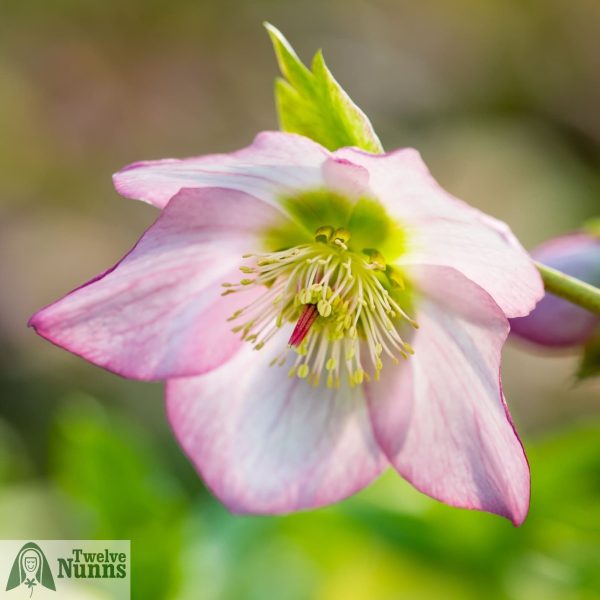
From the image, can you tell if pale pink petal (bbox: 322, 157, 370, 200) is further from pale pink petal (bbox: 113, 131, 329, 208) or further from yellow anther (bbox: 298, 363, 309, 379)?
yellow anther (bbox: 298, 363, 309, 379)

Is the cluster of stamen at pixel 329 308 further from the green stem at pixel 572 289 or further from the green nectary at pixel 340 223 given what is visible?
the green stem at pixel 572 289

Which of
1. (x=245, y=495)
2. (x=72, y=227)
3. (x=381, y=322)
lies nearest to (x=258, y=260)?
(x=381, y=322)

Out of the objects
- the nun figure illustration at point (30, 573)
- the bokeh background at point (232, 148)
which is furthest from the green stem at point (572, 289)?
the nun figure illustration at point (30, 573)

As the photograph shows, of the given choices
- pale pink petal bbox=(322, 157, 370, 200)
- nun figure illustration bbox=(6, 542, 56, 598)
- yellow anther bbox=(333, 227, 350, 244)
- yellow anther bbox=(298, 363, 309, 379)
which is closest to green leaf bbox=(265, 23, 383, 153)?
pale pink petal bbox=(322, 157, 370, 200)

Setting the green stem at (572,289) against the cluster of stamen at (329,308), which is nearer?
the green stem at (572,289)

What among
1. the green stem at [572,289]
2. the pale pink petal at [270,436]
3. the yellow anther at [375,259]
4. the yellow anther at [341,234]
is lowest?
the pale pink petal at [270,436]

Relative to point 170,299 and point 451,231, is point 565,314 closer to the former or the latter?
point 451,231

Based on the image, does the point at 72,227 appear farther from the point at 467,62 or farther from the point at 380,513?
the point at 380,513

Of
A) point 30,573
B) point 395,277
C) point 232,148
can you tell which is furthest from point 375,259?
point 232,148
